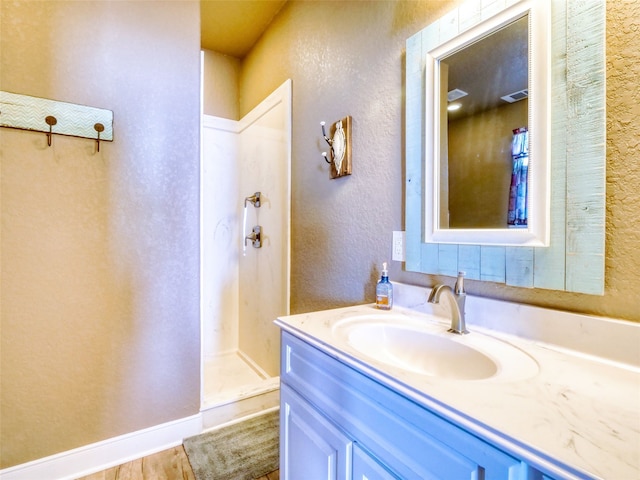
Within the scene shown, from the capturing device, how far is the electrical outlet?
1235 millimetres

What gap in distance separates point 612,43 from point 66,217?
1.93 meters

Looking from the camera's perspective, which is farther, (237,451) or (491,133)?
(237,451)

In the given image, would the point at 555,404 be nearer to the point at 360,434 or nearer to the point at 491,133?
the point at 360,434

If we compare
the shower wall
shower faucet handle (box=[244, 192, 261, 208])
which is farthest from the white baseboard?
shower faucet handle (box=[244, 192, 261, 208])

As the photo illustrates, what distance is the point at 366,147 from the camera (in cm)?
141

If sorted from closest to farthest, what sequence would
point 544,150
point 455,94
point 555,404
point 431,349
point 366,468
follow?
1. point 555,404
2. point 366,468
3. point 544,150
4. point 431,349
5. point 455,94

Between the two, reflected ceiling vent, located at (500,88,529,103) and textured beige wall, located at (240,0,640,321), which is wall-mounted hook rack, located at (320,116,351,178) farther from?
reflected ceiling vent, located at (500,88,529,103)

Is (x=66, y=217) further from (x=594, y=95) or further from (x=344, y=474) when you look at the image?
(x=594, y=95)

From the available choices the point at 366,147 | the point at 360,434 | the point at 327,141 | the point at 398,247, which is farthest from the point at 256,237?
the point at 360,434

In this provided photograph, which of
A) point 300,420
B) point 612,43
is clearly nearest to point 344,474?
point 300,420

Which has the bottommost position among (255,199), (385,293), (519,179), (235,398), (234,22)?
(235,398)

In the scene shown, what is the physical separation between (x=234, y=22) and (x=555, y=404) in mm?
2686

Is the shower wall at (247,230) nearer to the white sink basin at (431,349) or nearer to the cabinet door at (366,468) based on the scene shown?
the white sink basin at (431,349)

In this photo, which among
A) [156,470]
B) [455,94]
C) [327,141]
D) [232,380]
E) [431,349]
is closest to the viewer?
[431,349]
